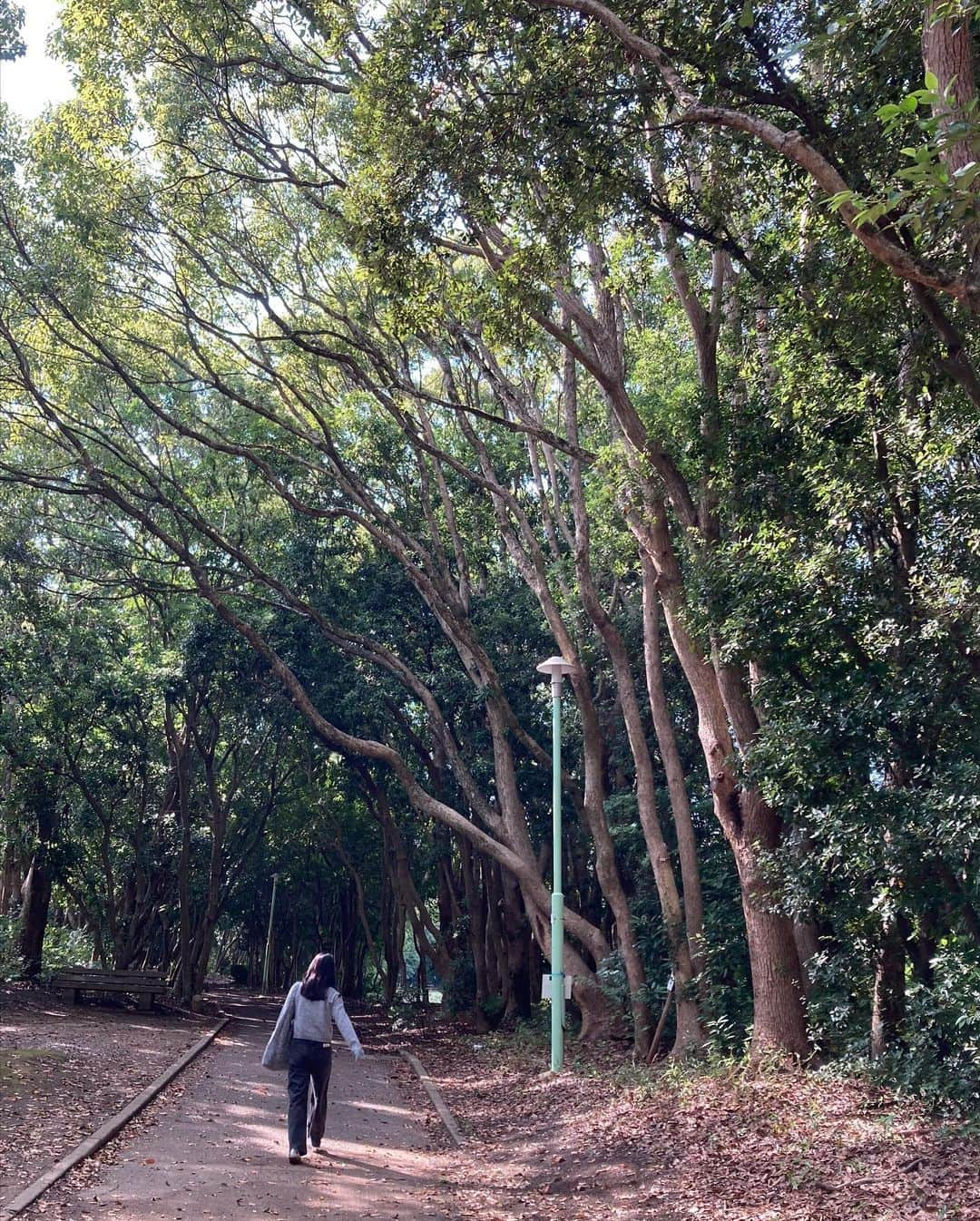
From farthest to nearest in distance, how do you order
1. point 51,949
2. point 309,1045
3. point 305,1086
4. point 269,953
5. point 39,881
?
point 269,953, point 51,949, point 39,881, point 309,1045, point 305,1086

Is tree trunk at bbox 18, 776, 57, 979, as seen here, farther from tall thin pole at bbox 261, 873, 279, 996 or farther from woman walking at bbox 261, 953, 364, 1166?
woman walking at bbox 261, 953, 364, 1166

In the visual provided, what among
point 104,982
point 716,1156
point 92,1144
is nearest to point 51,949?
point 104,982

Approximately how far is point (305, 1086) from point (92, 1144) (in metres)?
1.57

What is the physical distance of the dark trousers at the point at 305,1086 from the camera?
8.52 meters

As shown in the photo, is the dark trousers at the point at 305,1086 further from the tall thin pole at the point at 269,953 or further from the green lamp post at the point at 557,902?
the tall thin pole at the point at 269,953

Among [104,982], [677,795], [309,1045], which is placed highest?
[677,795]

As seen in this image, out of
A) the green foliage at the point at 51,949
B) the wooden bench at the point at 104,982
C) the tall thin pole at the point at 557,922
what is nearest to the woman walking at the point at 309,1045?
the tall thin pole at the point at 557,922

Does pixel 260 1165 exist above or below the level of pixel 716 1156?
below

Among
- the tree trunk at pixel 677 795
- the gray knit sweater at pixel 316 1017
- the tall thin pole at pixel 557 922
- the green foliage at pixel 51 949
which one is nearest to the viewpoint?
the gray knit sweater at pixel 316 1017

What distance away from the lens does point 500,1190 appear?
8.44 meters

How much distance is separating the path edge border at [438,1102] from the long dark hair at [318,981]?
237cm

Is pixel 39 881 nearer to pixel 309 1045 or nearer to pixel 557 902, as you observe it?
pixel 557 902

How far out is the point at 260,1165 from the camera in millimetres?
8359

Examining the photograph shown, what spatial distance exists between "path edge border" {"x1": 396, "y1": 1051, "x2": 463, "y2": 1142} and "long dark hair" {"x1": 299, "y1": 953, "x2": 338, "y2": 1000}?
2369 millimetres
